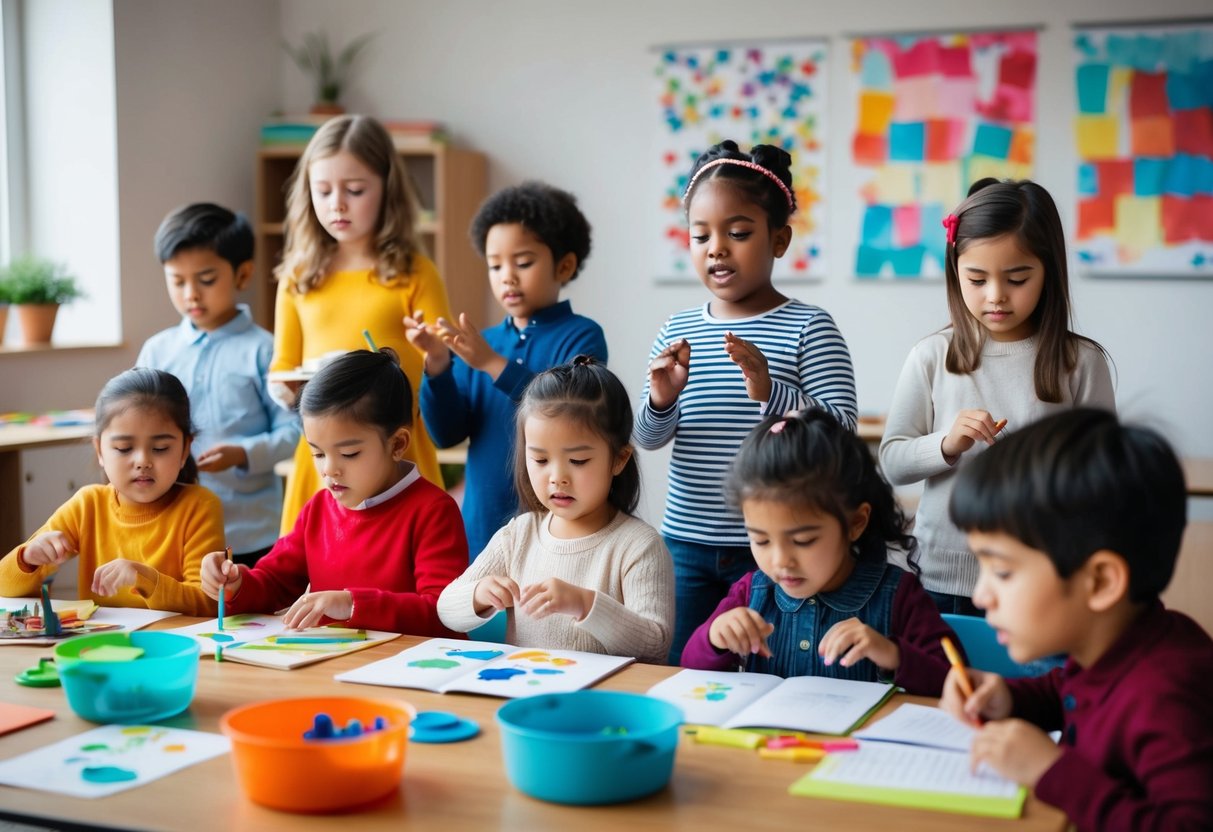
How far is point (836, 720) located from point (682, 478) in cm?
88

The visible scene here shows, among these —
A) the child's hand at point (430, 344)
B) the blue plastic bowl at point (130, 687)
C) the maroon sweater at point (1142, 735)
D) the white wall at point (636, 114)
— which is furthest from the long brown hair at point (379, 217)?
the white wall at point (636, 114)

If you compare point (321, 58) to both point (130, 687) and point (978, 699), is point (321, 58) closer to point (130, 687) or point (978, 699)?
point (130, 687)

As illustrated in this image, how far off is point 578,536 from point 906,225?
3.11 meters

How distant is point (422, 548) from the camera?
2061 mm

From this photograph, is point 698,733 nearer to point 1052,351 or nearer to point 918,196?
point 1052,351

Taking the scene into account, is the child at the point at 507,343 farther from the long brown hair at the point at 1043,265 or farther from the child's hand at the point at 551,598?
the child's hand at the point at 551,598

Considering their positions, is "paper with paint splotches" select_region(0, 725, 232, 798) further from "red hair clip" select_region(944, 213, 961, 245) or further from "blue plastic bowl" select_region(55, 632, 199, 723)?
"red hair clip" select_region(944, 213, 961, 245)

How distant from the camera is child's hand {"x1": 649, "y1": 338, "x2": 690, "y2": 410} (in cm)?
207

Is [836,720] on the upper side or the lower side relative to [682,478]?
lower

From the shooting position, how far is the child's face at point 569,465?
→ 1.92 metres

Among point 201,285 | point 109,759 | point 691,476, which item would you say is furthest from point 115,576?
point 201,285

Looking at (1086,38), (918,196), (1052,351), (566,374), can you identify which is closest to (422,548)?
(566,374)

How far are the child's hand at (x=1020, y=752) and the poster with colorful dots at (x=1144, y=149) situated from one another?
366cm

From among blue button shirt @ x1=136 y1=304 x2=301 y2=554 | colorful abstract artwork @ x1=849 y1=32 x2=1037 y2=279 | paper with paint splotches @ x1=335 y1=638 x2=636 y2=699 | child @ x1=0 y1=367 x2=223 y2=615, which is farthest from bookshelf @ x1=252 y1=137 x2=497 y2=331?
paper with paint splotches @ x1=335 y1=638 x2=636 y2=699
